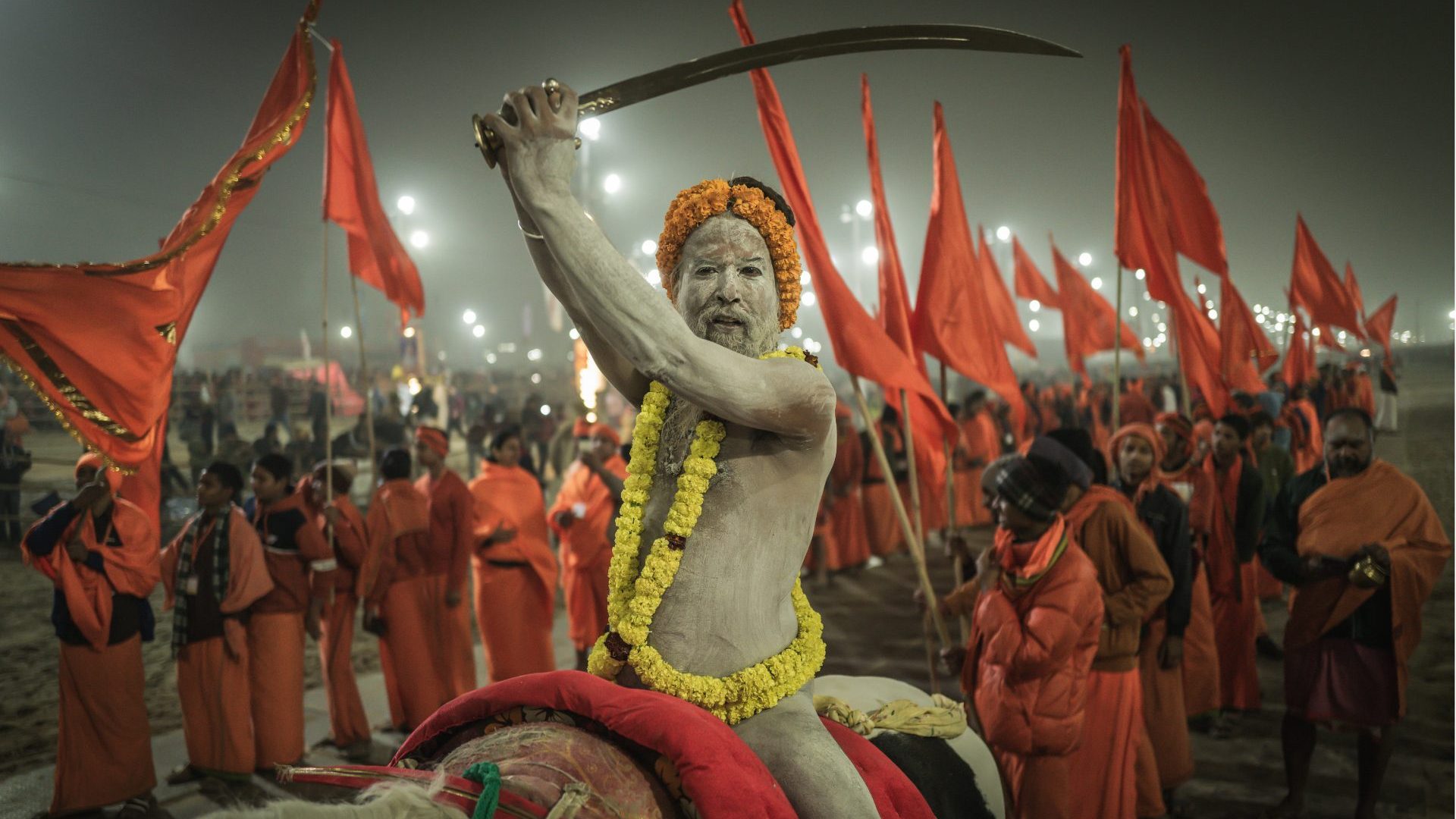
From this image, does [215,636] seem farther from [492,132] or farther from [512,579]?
[492,132]

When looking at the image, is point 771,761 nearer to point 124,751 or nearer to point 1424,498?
point 1424,498

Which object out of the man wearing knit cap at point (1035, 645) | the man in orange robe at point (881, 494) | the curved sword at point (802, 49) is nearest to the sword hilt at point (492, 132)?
the curved sword at point (802, 49)

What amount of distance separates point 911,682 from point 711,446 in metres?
5.97

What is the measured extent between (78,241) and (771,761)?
33.9 feet

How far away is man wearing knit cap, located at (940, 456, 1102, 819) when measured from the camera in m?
3.67

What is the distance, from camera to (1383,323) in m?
19.5

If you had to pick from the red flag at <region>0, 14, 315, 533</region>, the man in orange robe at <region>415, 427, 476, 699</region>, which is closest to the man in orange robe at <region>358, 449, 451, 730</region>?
the man in orange robe at <region>415, 427, 476, 699</region>

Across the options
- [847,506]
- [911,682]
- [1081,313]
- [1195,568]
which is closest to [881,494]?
[847,506]

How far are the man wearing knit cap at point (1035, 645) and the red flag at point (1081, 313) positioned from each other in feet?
28.3

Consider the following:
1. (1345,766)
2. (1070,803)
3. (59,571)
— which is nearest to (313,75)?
(59,571)

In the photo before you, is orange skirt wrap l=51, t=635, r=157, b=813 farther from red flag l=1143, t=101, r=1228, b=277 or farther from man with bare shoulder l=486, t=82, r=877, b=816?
red flag l=1143, t=101, r=1228, b=277

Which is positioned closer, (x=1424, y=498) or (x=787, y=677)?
(x=787, y=677)

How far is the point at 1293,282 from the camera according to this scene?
45.6ft

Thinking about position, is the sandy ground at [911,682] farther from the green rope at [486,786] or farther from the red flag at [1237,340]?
the green rope at [486,786]
